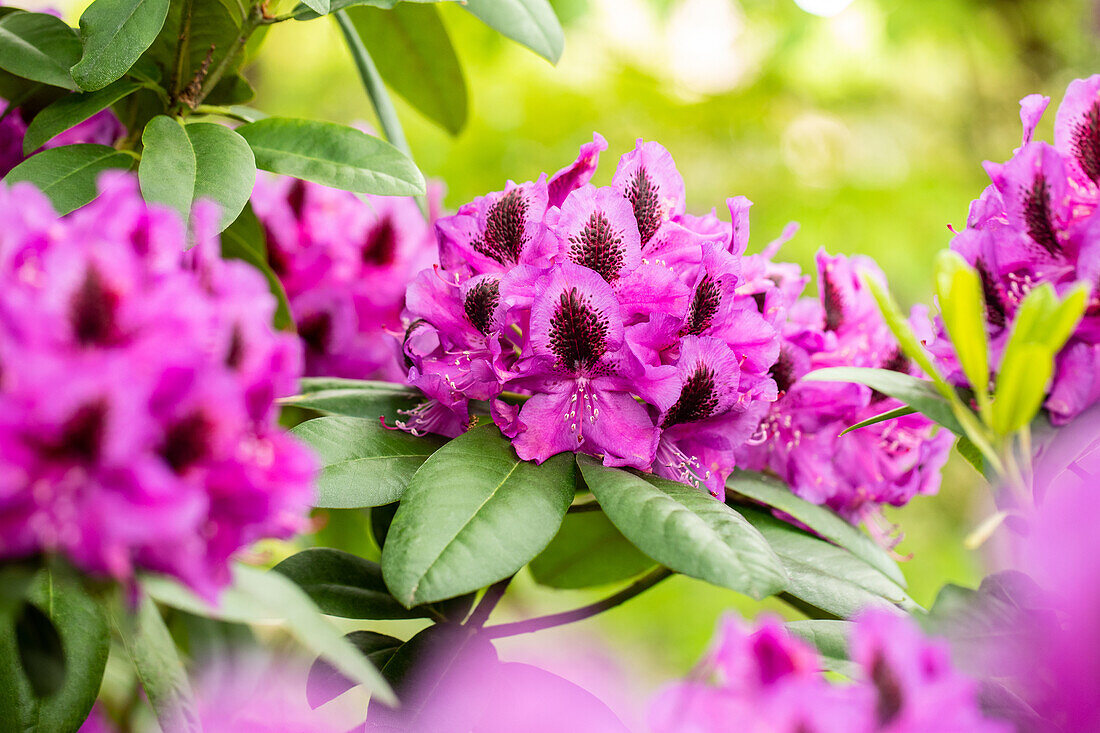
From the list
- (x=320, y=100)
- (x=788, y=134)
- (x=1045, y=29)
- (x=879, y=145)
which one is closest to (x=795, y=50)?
(x=788, y=134)

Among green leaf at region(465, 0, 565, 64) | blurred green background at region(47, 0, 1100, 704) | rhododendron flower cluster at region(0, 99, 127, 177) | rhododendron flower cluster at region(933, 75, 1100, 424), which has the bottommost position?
blurred green background at region(47, 0, 1100, 704)

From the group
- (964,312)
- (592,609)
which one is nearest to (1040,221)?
(964,312)

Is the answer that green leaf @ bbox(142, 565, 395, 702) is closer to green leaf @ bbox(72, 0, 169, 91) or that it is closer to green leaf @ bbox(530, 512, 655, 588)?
green leaf @ bbox(72, 0, 169, 91)

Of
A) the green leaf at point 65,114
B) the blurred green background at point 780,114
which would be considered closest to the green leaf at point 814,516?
the green leaf at point 65,114

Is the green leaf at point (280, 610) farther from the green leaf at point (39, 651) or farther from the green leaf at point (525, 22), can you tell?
→ the green leaf at point (525, 22)

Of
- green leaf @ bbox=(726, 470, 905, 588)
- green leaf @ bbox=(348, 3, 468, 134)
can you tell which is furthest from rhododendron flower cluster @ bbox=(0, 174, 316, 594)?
green leaf @ bbox=(348, 3, 468, 134)

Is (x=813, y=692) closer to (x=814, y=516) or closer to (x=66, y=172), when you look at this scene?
(x=814, y=516)
